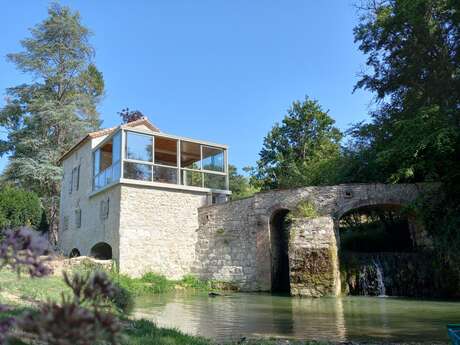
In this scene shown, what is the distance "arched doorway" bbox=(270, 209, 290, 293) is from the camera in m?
15.2

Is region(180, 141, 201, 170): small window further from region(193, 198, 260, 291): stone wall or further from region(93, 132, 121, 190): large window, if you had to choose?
region(93, 132, 121, 190): large window

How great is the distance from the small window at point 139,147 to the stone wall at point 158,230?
3.96ft

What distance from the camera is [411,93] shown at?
17.6 m

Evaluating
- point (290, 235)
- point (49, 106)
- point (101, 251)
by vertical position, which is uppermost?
point (49, 106)

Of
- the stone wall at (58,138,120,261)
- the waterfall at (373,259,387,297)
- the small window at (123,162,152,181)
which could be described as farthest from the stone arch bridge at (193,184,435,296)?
the stone wall at (58,138,120,261)

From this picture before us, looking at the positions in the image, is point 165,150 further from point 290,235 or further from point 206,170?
point 290,235

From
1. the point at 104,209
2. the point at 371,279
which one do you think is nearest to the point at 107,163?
the point at 104,209

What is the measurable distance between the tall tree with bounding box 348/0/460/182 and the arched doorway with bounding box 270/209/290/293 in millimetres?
3748

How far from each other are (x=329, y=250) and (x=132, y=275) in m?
7.08

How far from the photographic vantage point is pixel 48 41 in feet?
93.0

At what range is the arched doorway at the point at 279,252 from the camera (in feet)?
49.8

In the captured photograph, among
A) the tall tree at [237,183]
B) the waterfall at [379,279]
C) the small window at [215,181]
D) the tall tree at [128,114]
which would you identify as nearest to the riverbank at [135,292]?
the small window at [215,181]

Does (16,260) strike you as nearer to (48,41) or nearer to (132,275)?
(132,275)

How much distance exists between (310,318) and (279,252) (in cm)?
780
